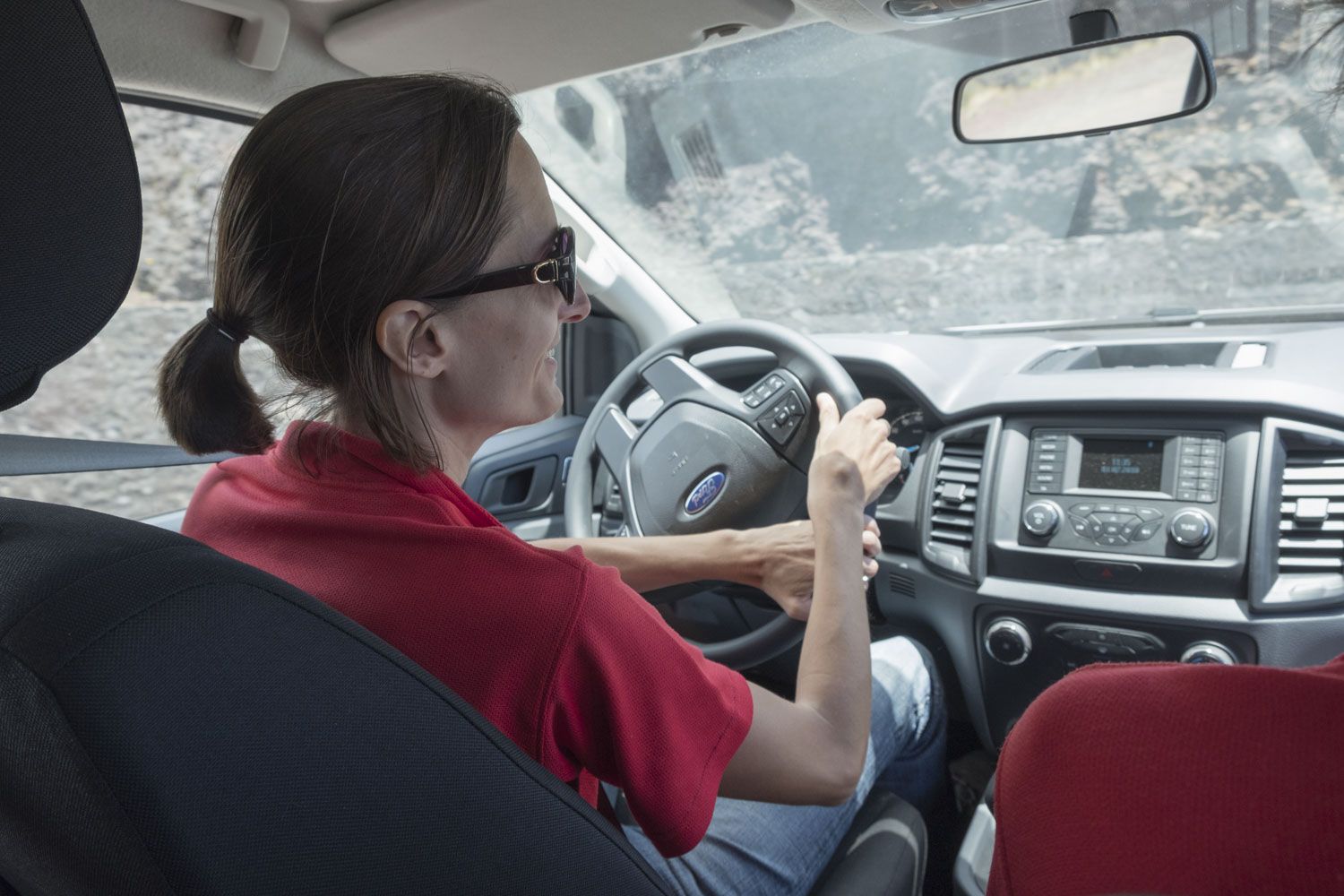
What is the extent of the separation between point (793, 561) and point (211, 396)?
3.14 feet

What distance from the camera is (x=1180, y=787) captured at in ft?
1.81

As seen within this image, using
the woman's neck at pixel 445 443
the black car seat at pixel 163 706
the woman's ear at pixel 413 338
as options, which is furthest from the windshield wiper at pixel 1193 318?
the black car seat at pixel 163 706

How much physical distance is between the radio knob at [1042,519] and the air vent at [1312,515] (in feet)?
1.33

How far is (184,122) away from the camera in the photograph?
7.44 feet

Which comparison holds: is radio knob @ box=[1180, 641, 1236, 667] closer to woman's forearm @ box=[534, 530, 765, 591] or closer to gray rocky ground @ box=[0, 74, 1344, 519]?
woman's forearm @ box=[534, 530, 765, 591]

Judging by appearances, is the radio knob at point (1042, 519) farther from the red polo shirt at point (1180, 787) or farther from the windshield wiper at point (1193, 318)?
the red polo shirt at point (1180, 787)

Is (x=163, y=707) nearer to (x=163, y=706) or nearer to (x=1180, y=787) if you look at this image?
(x=163, y=706)

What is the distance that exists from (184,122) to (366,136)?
4.24 feet

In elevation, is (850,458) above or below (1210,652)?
above

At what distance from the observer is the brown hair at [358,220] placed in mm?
1209

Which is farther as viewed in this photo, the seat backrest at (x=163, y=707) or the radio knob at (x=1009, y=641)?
the radio knob at (x=1009, y=641)

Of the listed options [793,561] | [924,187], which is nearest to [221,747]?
[793,561]

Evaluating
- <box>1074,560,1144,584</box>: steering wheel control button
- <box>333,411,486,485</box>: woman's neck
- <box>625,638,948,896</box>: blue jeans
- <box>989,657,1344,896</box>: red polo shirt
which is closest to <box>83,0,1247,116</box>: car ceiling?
<box>333,411,486,485</box>: woman's neck

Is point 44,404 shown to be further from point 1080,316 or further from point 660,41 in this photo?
point 1080,316
